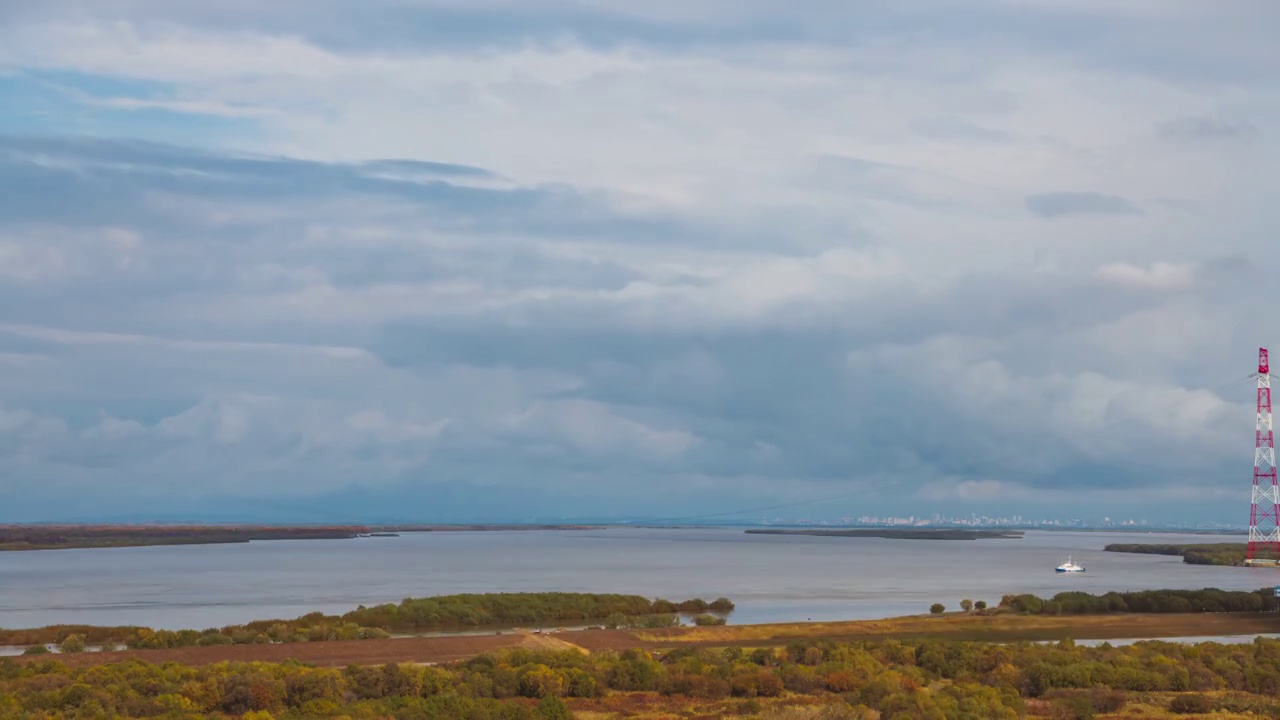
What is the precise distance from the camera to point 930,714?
2461 centimetres

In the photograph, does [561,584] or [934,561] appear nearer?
[561,584]

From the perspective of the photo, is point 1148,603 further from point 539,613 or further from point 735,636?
point 539,613

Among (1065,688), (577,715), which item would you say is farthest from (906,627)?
(577,715)

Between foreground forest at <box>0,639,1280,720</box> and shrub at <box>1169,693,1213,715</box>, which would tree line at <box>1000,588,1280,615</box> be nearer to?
foreground forest at <box>0,639,1280,720</box>

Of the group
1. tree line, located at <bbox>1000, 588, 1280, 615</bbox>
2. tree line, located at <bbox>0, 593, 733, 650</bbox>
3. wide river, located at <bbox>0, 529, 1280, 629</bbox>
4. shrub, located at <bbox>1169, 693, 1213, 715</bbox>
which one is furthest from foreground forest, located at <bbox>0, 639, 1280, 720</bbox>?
tree line, located at <bbox>1000, 588, 1280, 615</bbox>

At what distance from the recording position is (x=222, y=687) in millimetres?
27953

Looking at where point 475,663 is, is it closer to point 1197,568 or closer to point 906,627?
point 906,627

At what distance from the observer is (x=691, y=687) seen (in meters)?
31.0

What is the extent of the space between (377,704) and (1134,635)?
34619 millimetres

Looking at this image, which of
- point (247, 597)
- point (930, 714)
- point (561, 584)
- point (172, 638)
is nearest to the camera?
point (930, 714)

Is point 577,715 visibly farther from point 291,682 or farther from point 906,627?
point 906,627

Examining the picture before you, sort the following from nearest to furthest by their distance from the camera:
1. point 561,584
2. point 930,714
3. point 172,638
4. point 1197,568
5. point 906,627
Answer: point 930,714, point 172,638, point 906,627, point 561,584, point 1197,568

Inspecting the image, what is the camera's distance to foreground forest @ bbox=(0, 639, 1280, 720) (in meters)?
26.0

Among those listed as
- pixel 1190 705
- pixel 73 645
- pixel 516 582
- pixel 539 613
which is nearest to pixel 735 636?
pixel 539 613
